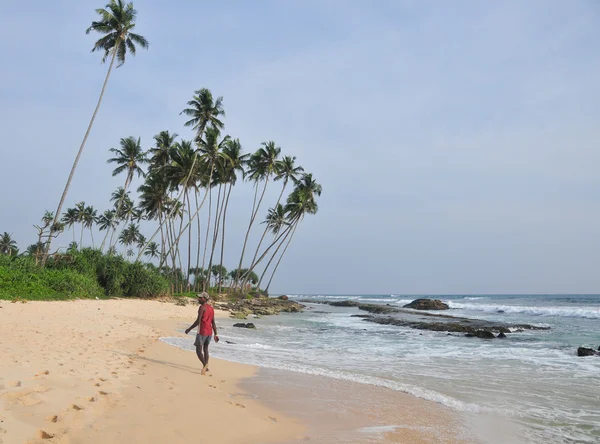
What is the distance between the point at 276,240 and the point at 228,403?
1569 inches

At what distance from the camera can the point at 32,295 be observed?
17.3 metres

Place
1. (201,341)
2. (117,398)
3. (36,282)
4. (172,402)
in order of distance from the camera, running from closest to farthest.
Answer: (117,398) < (172,402) < (201,341) < (36,282)

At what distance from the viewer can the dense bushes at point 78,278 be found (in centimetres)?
1781

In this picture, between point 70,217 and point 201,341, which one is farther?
point 70,217

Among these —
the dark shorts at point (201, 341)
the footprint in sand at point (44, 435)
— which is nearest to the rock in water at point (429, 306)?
the dark shorts at point (201, 341)

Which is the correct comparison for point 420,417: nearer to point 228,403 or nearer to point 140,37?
point 228,403

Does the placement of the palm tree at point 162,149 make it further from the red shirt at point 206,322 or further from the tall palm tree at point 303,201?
the red shirt at point 206,322

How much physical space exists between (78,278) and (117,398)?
19.2 meters

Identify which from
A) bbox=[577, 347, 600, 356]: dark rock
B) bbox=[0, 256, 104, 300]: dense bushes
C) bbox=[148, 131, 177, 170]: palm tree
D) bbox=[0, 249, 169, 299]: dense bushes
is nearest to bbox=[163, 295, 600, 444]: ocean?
bbox=[577, 347, 600, 356]: dark rock

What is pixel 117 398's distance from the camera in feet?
16.3

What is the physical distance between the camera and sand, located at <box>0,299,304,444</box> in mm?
3906

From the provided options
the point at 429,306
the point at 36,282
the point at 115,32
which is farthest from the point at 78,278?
the point at 429,306

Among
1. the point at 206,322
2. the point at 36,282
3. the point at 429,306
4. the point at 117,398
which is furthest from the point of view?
the point at 429,306

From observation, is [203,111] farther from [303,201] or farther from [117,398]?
[117,398]
